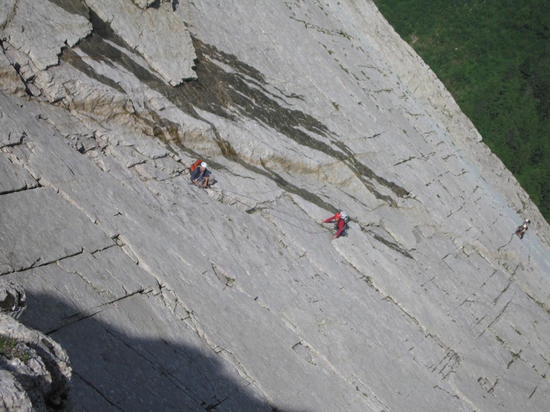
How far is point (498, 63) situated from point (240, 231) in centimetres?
5574

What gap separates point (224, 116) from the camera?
16.2 m

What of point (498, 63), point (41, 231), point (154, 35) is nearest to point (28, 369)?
point (41, 231)

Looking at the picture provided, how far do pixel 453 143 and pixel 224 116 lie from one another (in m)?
16.3

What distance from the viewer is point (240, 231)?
43.3ft

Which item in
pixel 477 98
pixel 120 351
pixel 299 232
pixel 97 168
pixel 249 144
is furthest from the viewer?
pixel 477 98

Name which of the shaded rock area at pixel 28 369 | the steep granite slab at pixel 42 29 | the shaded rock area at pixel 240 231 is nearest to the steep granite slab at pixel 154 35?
the shaded rock area at pixel 240 231

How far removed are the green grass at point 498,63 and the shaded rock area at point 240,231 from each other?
3242 centimetres

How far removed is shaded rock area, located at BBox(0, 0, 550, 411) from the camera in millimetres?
9039

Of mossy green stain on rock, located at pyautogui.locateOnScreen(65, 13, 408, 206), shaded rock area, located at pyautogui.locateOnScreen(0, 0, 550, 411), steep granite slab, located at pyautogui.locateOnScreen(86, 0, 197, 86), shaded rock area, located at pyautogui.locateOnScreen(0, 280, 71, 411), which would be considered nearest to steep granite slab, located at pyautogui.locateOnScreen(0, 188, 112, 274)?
shaded rock area, located at pyautogui.locateOnScreen(0, 0, 550, 411)

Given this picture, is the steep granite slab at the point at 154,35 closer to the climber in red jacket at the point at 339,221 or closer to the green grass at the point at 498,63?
the climber in red jacket at the point at 339,221

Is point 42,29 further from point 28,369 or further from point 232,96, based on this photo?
point 28,369

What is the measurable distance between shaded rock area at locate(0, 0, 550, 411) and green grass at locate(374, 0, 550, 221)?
32417 mm

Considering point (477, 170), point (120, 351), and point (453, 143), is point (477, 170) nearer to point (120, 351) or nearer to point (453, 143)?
point (453, 143)

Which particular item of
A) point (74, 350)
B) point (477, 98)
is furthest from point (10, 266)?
point (477, 98)
